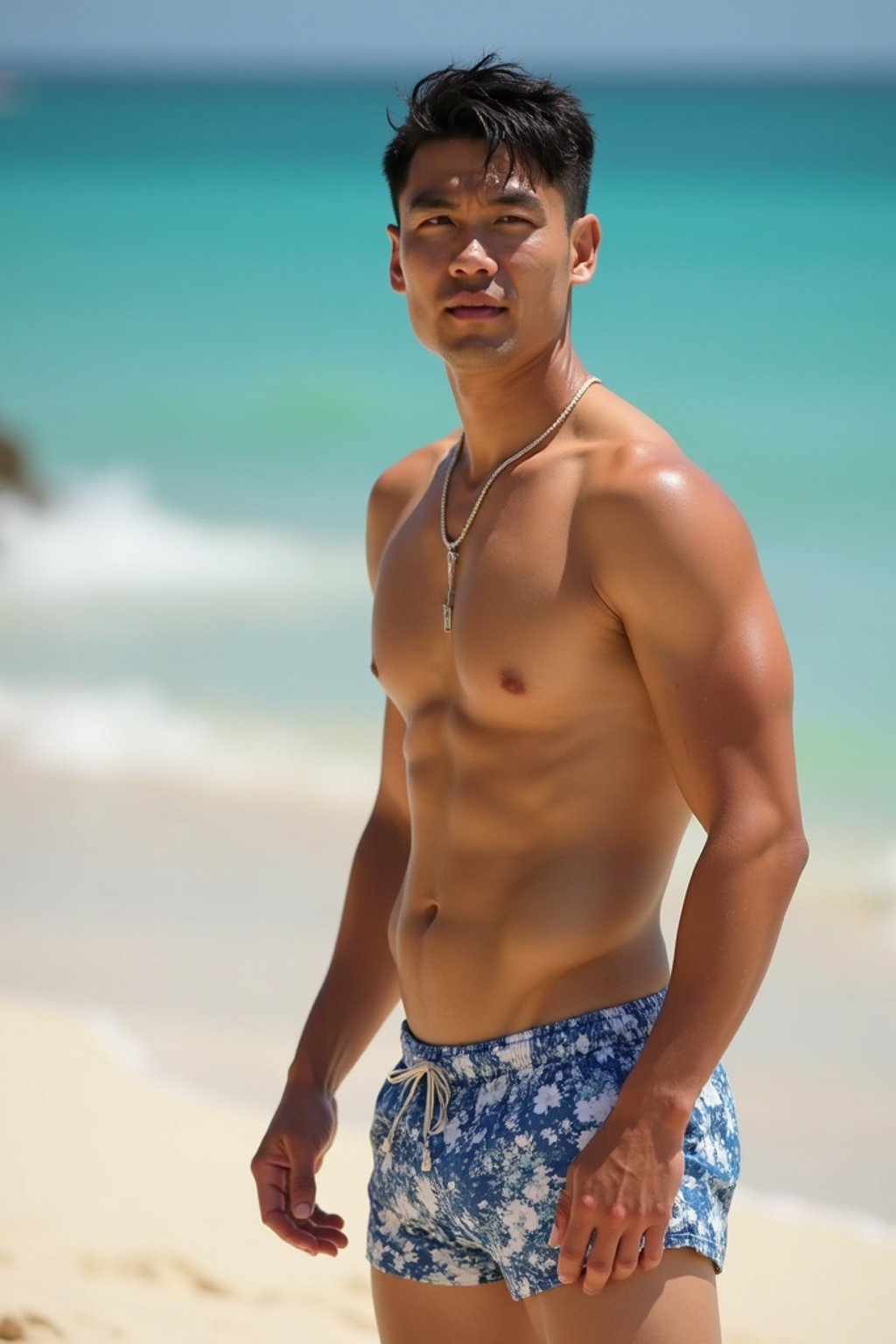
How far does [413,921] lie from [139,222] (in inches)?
544

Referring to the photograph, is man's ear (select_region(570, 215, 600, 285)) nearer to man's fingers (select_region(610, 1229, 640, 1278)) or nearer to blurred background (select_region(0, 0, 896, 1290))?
man's fingers (select_region(610, 1229, 640, 1278))

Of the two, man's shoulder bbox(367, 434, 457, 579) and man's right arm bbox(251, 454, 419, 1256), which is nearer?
man's right arm bbox(251, 454, 419, 1256)

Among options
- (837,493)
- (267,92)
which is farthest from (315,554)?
(267,92)

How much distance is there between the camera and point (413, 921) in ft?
5.70

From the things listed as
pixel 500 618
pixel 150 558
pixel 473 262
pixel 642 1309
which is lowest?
pixel 642 1309

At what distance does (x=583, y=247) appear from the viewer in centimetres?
177

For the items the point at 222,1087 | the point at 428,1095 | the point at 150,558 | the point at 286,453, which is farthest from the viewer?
the point at 286,453

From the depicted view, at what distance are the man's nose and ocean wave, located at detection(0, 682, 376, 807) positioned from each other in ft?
15.0

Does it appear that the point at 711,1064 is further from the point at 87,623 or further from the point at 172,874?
the point at 87,623

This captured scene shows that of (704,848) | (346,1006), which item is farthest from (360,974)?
(704,848)

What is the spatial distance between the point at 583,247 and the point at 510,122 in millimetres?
148

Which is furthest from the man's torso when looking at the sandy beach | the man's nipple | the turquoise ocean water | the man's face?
the turquoise ocean water

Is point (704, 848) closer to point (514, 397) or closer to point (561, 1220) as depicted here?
point (561, 1220)

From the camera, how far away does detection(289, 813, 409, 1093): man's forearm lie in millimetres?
1896
